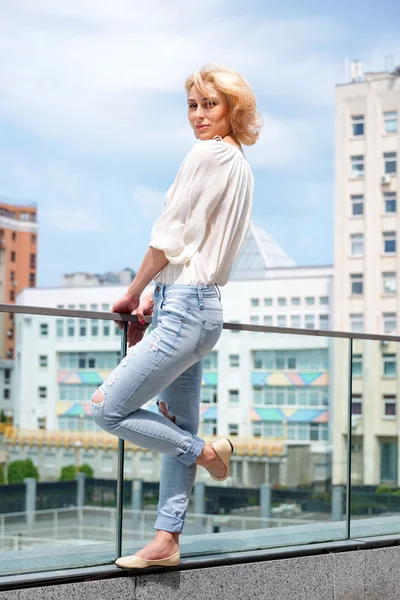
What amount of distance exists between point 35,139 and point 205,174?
371 feet

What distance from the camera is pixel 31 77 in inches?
4328

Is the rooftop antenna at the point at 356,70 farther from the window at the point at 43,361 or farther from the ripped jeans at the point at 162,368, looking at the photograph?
the ripped jeans at the point at 162,368

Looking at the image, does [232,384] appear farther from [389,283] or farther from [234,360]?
[389,283]

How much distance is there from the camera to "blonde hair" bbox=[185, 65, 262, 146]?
2.81 meters

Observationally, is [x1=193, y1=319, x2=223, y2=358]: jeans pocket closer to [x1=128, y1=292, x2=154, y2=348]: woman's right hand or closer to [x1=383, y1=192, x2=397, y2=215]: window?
[x1=128, y1=292, x2=154, y2=348]: woman's right hand

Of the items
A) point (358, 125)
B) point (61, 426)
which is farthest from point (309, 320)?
point (61, 426)

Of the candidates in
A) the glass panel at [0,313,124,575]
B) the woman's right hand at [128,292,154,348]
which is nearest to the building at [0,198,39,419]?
the glass panel at [0,313,124,575]

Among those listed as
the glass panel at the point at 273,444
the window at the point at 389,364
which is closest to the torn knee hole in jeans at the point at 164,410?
the glass panel at the point at 273,444

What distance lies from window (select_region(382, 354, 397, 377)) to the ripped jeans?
1939 mm

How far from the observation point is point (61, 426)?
926cm

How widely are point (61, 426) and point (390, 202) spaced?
222ft

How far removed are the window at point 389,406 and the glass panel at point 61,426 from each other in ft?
4.59

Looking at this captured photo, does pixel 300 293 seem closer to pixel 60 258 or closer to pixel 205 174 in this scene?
pixel 60 258

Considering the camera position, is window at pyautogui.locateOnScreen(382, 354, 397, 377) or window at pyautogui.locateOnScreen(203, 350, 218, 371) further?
window at pyautogui.locateOnScreen(382, 354, 397, 377)
